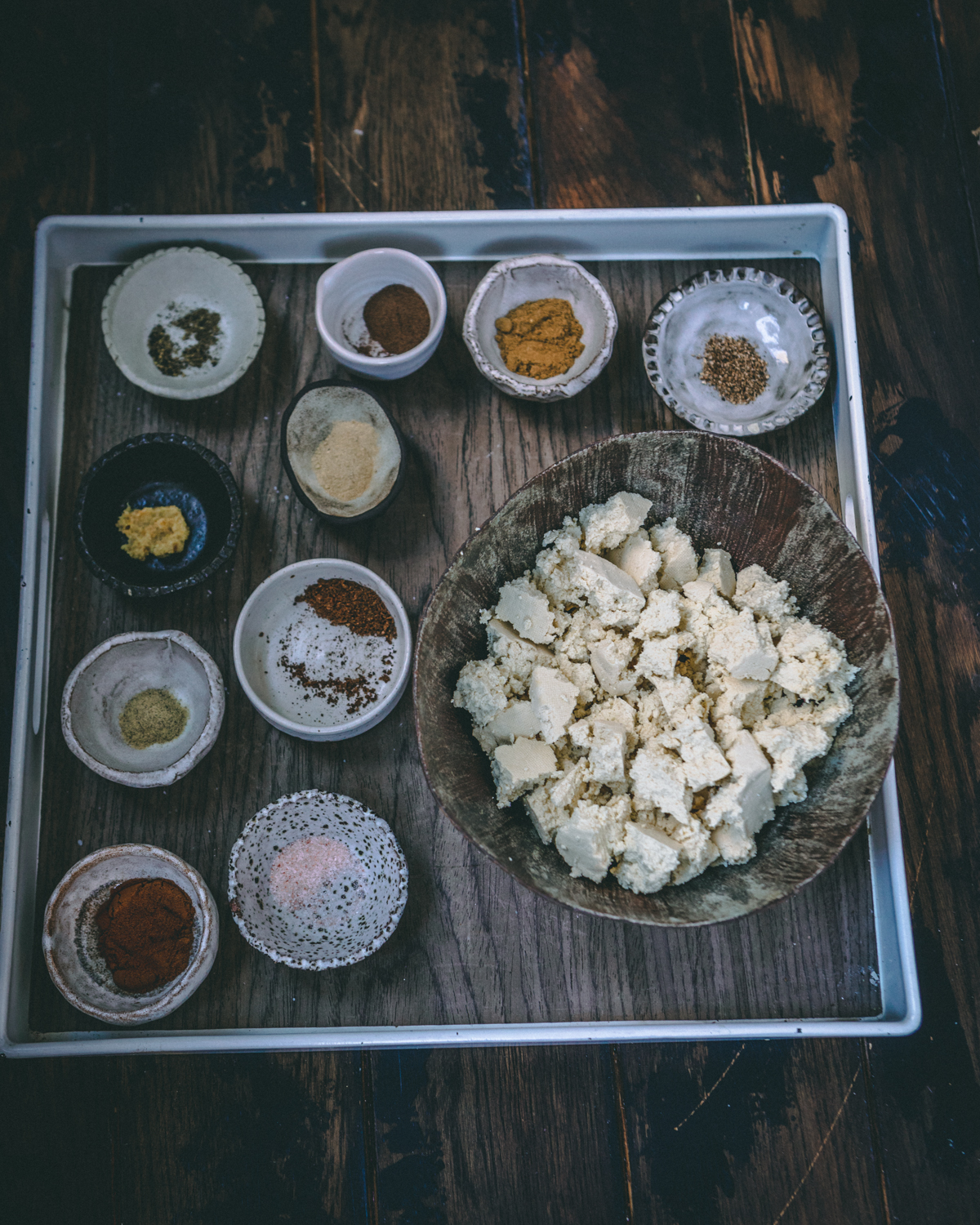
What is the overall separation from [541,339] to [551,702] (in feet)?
2.51

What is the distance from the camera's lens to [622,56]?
1.97 metres

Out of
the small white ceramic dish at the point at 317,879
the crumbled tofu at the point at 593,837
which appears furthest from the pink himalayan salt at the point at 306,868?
the crumbled tofu at the point at 593,837

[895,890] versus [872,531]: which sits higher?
[872,531]

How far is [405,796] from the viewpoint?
5.28 feet

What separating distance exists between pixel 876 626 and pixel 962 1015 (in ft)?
3.05

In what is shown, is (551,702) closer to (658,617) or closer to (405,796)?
(658,617)

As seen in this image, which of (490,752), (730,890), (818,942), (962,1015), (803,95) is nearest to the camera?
(730,890)

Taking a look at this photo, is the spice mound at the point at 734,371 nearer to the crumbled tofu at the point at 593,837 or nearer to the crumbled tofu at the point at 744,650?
the crumbled tofu at the point at 744,650

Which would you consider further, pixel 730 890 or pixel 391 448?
pixel 391 448

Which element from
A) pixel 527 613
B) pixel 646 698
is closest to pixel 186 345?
pixel 527 613

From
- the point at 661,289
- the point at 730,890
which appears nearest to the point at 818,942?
the point at 730,890

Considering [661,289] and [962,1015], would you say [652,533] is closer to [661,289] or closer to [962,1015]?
[661,289]

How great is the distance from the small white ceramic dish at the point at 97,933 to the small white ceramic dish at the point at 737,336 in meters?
1.29

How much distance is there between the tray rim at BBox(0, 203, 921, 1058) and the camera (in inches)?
59.3
